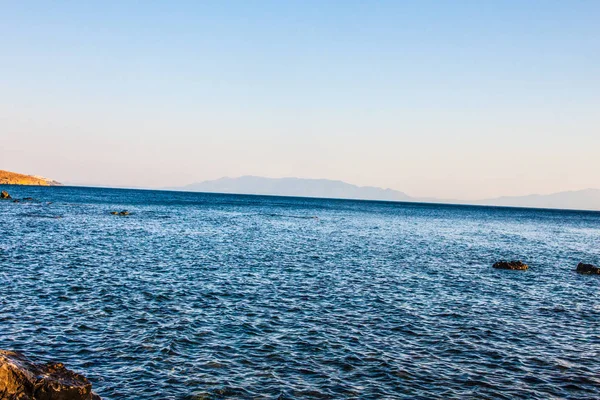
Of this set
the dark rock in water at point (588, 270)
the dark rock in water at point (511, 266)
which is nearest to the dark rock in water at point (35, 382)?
the dark rock in water at point (511, 266)

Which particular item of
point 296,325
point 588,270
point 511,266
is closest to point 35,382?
point 296,325

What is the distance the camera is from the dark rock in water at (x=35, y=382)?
13242 mm

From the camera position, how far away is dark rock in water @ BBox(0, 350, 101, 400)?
1324 centimetres

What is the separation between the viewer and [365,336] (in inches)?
905

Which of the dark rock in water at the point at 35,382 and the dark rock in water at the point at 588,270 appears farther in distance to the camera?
the dark rock in water at the point at 588,270

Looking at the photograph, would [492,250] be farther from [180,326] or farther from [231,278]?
[180,326]

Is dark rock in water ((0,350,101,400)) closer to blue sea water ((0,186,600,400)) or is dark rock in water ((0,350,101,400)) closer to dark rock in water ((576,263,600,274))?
blue sea water ((0,186,600,400))

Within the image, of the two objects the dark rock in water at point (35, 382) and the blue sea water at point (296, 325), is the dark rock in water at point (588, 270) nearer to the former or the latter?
the blue sea water at point (296, 325)

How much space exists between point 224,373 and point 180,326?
6.15 meters

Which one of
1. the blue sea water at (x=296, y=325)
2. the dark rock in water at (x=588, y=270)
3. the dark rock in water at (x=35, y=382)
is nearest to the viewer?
the dark rock in water at (x=35, y=382)

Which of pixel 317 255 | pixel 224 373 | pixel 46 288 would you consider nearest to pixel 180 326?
pixel 224 373

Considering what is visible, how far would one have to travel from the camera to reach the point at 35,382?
44.8 ft

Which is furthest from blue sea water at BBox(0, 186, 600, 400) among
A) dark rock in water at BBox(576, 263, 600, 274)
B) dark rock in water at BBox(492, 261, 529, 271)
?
dark rock in water at BBox(492, 261, 529, 271)

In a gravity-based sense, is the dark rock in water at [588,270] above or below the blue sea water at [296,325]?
above
